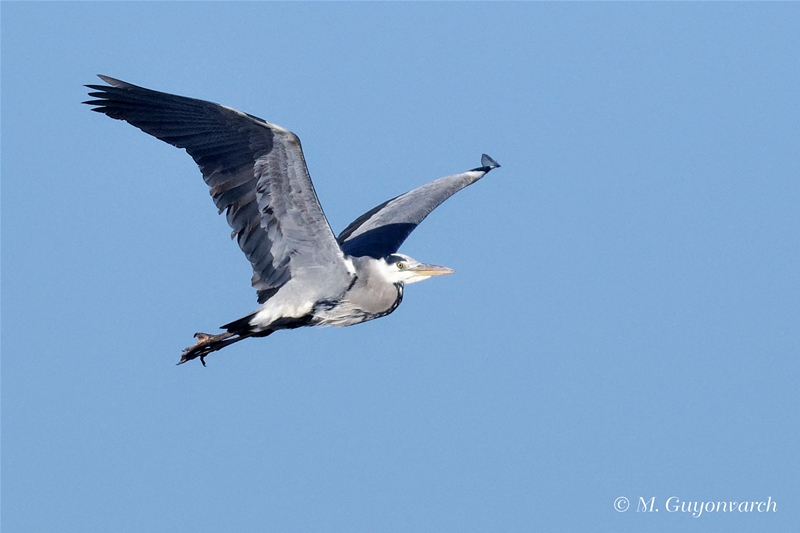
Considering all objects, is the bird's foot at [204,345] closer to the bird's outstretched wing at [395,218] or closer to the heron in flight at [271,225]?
the heron in flight at [271,225]

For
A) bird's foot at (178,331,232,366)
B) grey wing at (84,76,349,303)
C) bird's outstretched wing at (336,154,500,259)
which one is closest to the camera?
grey wing at (84,76,349,303)

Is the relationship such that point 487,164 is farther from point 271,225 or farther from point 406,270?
point 271,225

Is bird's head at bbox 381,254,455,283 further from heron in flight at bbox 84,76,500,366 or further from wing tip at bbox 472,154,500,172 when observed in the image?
wing tip at bbox 472,154,500,172

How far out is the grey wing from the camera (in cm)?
863

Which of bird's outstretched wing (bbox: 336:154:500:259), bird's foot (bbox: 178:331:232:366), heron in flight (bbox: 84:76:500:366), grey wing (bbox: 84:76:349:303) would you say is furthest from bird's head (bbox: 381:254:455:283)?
bird's foot (bbox: 178:331:232:366)

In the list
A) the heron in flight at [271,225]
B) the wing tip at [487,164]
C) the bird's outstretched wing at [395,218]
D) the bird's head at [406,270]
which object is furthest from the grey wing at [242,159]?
the wing tip at [487,164]

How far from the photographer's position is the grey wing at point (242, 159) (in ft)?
28.3

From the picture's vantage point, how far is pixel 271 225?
9.18m

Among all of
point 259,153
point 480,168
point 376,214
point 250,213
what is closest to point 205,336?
point 250,213

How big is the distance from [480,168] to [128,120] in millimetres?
5493

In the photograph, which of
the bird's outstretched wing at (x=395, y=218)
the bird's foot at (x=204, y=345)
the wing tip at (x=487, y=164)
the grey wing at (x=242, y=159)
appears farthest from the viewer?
the wing tip at (x=487, y=164)

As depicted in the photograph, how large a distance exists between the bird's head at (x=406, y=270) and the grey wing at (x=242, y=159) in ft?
2.58

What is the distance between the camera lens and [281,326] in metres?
9.80

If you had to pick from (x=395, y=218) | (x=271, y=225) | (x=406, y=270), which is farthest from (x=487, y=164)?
(x=271, y=225)
